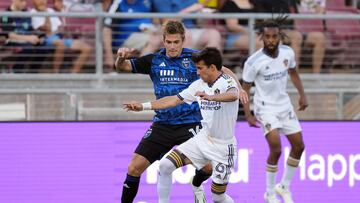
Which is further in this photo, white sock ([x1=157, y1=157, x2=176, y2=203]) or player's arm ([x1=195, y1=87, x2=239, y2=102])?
white sock ([x1=157, y1=157, x2=176, y2=203])

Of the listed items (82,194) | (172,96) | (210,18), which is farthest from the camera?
(210,18)

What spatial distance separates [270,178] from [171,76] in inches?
99.3

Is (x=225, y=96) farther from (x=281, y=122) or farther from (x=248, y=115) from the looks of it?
(x=281, y=122)

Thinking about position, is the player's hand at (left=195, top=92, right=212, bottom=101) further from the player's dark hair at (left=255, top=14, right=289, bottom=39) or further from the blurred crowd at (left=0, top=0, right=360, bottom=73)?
the blurred crowd at (left=0, top=0, right=360, bottom=73)

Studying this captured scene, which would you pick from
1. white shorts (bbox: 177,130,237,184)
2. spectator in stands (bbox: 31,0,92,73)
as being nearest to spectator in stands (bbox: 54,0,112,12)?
spectator in stands (bbox: 31,0,92,73)

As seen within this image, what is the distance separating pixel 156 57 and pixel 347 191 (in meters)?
3.73

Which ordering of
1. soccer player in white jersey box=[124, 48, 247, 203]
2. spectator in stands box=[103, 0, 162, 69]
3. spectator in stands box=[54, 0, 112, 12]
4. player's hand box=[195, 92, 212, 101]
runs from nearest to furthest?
player's hand box=[195, 92, 212, 101], soccer player in white jersey box=[124, 48, 247, 203], spectator in stands box=[103, 0, 162, 69], spectator in stands box=[54, 0, 112, 12]

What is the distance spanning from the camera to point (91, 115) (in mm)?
13797

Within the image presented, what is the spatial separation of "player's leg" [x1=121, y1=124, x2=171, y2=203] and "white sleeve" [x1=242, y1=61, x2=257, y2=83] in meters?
2.08

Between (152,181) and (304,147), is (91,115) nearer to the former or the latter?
(152,181)

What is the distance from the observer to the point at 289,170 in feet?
40.8

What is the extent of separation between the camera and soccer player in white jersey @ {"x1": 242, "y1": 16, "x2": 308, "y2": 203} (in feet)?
40.7

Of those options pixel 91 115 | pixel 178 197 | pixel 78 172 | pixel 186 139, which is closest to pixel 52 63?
pixel 91 115

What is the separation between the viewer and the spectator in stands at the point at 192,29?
14.0 meters
